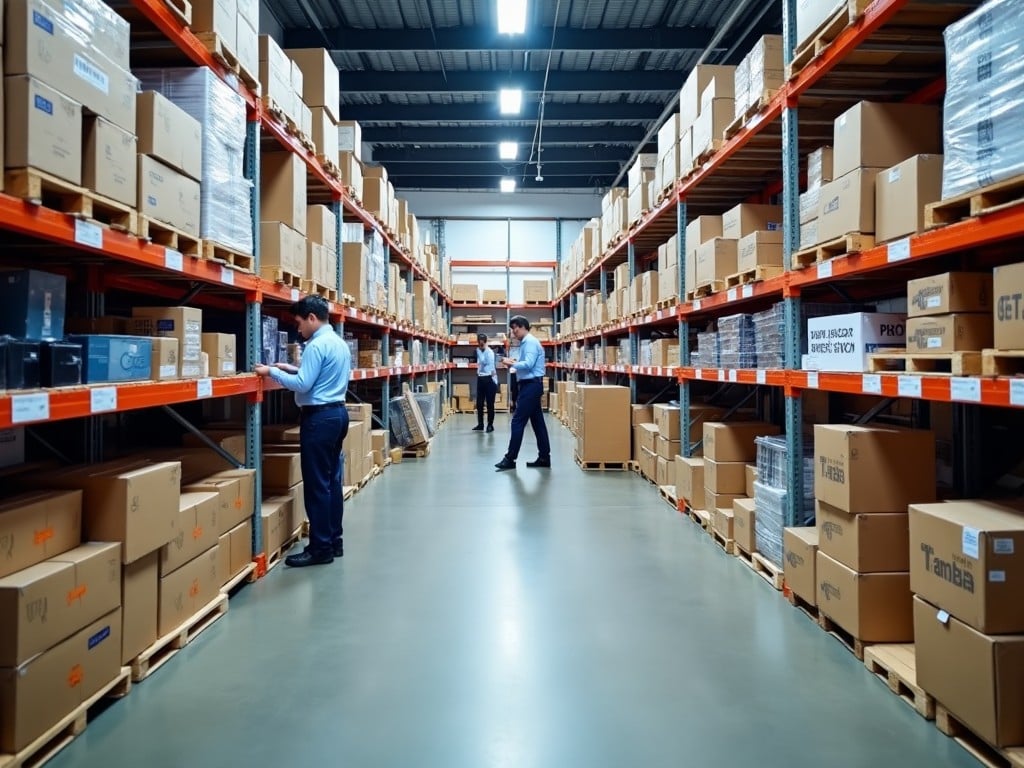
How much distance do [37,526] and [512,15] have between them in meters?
6.95

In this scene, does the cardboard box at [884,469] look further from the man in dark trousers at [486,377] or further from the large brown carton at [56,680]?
the man in dark trousers at [486,377]

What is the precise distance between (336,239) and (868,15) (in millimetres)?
4985

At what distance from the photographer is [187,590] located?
3221 millimetres

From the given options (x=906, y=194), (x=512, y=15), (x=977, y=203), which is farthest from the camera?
(x=512, y=15)

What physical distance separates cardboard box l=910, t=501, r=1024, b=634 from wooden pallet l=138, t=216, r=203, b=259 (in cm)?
365

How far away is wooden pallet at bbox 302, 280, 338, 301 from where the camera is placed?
17.4ft

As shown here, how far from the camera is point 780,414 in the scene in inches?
262

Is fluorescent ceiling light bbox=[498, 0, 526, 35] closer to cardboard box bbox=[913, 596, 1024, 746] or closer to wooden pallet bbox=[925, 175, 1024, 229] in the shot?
wooden pallet bbox=[925, 175, 1024, 229]

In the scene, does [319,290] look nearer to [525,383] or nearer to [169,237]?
[169,237]

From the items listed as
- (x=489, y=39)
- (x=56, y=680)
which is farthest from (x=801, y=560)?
(x=489, y=39)

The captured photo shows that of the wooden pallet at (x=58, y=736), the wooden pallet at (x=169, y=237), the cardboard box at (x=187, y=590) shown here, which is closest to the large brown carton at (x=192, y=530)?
the cardboard box at (x=187, y=590)

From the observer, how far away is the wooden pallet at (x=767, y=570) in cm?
393

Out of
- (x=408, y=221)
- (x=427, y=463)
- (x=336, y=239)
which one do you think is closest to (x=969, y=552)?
(x=336, y=239)

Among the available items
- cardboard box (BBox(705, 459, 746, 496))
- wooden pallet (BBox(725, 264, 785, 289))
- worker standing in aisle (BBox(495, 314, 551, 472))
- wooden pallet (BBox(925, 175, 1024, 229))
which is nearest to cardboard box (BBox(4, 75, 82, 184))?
wooden pallet (BBox(925, 175, 1024, 229))
